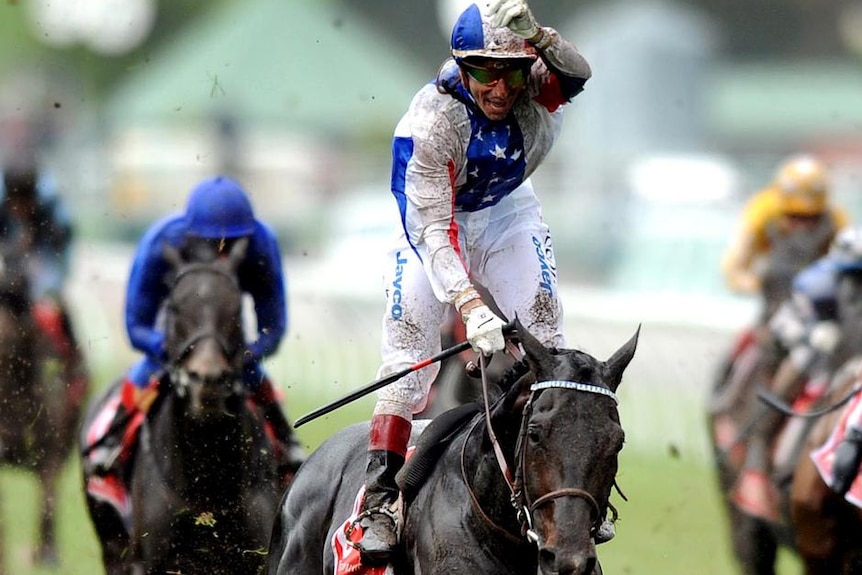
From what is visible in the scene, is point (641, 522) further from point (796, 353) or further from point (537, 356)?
point (537, 356)

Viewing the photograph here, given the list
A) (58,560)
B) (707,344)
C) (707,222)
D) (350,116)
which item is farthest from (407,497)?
(350,116)

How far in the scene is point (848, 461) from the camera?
27.4ft

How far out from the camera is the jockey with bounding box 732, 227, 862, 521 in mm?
9891

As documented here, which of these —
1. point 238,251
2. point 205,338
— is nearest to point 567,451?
point 205,338

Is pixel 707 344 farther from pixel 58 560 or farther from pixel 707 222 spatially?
pixel 58 560

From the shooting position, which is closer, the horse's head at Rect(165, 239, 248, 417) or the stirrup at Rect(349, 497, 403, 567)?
the stirrup at Rect(349, 497, 403, 567)

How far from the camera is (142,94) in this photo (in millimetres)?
31594

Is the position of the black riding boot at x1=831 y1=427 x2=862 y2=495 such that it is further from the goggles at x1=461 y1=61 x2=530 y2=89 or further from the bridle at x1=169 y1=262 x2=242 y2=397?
the goggles at x1=461 y1=61 x2=530 y2=89

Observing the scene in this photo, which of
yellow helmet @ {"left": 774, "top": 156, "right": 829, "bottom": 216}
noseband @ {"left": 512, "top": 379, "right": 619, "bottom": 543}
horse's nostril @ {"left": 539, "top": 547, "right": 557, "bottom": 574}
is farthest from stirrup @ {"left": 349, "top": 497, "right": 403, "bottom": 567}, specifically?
yellow helmet @ {"left": 774, "top": 156, "right": 829, "bottom": 216}

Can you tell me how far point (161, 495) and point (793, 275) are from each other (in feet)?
18.7

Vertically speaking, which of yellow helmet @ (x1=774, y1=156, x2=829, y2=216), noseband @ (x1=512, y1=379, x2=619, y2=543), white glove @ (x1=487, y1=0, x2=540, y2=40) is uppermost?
white glove @ (x1=487, y1=0, x2=540, y2=40)

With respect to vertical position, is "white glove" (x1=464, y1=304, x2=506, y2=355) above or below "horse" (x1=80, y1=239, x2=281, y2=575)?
above

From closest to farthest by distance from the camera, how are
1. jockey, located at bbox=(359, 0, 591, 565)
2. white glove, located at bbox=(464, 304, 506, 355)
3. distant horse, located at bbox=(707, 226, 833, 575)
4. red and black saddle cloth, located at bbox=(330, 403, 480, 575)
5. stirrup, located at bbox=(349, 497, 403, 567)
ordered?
white glove, located at bbox=(464, 304, 506, 355) → jockey, located at bbox=(359, 0, 591, 565) → stirrup, located at bbox=(349, 497, 403, 567) → red and black saddle cloth, located at bbox=(330, 403, 480, 575) → distant horse, located at bbox=(707, 226, 833, 575)

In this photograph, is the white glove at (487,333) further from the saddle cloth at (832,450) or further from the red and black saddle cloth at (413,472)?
the saddle cloth at (832,450)
